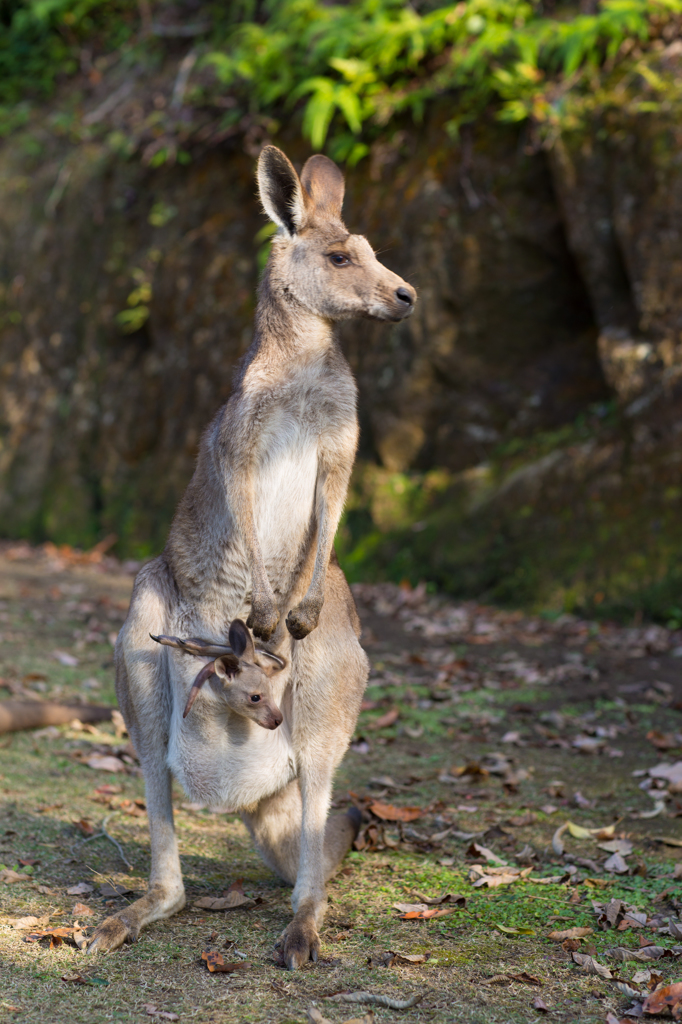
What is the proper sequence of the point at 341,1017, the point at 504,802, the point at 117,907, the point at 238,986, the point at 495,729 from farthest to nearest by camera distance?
the point at 495,729 < the point at 504,802 < the point at 117,907 < the point at 238,986 < the point at 341,1017

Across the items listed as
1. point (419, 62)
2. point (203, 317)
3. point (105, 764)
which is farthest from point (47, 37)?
point (105, 764)

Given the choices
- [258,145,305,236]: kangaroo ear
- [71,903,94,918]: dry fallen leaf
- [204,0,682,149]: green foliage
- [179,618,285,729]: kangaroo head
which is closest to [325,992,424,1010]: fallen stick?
[179,618,285,729]: kangaroo head

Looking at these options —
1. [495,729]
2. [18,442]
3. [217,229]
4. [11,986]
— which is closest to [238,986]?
[11,986]

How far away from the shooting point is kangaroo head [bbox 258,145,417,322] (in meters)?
3.32

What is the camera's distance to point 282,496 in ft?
10.7

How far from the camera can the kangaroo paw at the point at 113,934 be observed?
2.83 meters

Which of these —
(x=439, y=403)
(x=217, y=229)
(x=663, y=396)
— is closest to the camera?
(x=663, y=396)

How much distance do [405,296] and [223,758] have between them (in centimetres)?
171

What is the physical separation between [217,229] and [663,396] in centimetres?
588

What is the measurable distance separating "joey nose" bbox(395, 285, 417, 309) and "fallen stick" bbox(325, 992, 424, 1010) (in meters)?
2.19

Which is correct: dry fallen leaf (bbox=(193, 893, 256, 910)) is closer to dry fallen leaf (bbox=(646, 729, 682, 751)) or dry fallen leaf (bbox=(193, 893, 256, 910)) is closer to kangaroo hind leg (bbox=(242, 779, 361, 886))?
kangaroo hind leg (bbox=(242, 779, 361, 886))

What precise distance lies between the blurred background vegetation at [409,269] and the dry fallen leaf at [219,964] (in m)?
5.07

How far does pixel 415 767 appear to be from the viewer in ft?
15.8

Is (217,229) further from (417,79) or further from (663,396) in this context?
(663,396)
